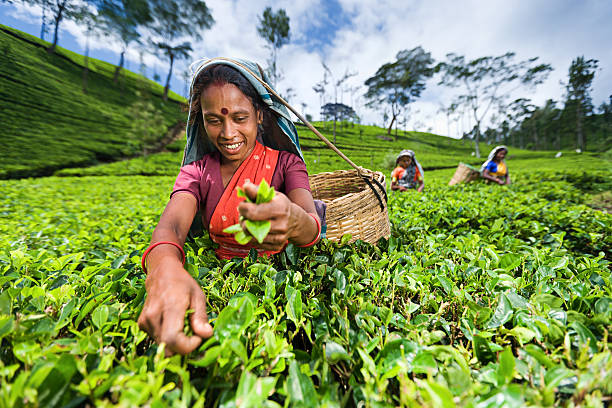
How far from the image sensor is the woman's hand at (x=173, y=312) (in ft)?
1.75

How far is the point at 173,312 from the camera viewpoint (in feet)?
1.91

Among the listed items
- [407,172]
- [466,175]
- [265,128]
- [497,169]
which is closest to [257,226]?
[265,128]

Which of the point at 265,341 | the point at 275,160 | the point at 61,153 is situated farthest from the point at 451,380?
the point at 61,153

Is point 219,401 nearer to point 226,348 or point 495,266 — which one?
point 226,348

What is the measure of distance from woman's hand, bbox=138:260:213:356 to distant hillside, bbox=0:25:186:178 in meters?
4.52

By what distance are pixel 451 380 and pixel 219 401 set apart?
1.53 feet

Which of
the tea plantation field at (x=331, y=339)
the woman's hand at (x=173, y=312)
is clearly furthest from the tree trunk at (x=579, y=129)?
the woman's hand at (x=173, y=312)

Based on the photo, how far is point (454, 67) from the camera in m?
27.0

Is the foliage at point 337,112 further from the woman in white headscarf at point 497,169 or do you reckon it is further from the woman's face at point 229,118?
the woman in white headscarf at point 497,169

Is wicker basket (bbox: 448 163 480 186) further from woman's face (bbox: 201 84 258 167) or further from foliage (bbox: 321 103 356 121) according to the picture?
woman's face (bbox: 201 84 258 167)

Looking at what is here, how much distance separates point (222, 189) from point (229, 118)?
37 cm

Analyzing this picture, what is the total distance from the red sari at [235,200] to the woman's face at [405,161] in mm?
5187

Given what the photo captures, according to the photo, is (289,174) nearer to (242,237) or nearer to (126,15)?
(242,237)

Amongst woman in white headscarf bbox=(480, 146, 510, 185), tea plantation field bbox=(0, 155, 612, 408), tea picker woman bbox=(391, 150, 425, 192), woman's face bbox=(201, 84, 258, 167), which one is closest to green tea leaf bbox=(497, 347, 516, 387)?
tea plantation field bbox=(0, 155, 612, 408)
